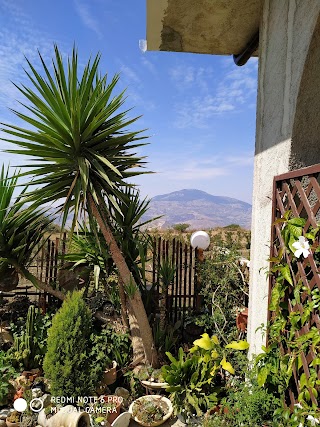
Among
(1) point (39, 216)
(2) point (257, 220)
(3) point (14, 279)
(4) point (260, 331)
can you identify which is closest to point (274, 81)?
(2) point (257, 220)

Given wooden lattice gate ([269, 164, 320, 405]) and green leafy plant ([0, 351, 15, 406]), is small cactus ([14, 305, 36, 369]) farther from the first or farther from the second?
wooden lattice gate ([269, 164, 320, 405])

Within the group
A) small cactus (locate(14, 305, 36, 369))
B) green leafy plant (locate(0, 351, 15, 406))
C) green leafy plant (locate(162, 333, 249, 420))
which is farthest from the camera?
small cactus (locate(14, 305, 36, 369))

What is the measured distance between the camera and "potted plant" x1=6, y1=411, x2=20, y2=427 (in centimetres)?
337

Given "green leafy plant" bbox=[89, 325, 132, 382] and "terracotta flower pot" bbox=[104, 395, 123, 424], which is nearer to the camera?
"terracotta flower pot" bbox=[104, 395, 123, 424]

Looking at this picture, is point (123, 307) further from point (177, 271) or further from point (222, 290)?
point (222, 290)

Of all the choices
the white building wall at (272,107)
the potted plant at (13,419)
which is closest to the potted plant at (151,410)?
the potted plant at (13,419)

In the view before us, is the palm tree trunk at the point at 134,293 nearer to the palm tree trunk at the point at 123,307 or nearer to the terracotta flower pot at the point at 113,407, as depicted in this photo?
the palm tree trunk at the point at 123,307

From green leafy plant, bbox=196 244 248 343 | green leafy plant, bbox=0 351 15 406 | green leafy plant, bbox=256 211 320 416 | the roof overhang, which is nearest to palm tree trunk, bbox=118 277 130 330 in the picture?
green leafy plant, bbox=196 244 248 343

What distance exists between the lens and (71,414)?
3146 mm

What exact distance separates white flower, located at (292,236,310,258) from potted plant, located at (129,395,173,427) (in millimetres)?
2693

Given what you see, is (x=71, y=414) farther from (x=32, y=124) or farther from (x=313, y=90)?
(x=313, y=90)

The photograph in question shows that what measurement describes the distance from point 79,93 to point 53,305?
136 inches

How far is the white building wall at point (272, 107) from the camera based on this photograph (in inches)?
90.7

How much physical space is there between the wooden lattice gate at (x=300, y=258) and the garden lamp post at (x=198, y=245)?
252 cm
